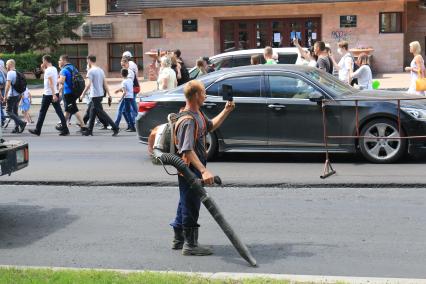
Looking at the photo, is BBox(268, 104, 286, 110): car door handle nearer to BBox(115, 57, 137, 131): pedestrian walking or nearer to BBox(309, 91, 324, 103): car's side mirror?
BBox(309, 91, 324, 103): car's side mirror

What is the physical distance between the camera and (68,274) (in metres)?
6.10

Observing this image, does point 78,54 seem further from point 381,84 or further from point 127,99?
point 127,99

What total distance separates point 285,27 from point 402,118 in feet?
86.6

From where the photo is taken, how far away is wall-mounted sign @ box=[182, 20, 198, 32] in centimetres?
3684

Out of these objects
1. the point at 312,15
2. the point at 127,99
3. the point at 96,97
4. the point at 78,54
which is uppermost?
the point at 312,15

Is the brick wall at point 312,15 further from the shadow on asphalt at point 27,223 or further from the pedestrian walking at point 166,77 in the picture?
the shadow on asphalt at point 27,223

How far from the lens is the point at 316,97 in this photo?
11.4 metres

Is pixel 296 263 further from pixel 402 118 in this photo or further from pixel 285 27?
pixel 285 27

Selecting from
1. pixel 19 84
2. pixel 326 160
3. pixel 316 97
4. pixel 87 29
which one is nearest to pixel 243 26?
pixel 87 29

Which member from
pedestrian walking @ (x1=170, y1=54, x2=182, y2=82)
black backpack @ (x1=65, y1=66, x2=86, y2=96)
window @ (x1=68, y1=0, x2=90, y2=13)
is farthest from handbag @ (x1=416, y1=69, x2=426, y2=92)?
window @ (x1=68, y1=0, x2=90, y2=13)

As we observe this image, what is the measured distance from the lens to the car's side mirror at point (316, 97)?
11.2 meters

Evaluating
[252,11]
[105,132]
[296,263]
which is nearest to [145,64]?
[252,11]

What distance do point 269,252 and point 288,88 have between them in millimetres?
4965

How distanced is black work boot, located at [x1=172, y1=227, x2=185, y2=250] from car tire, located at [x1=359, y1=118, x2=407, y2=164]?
16.1 feet
